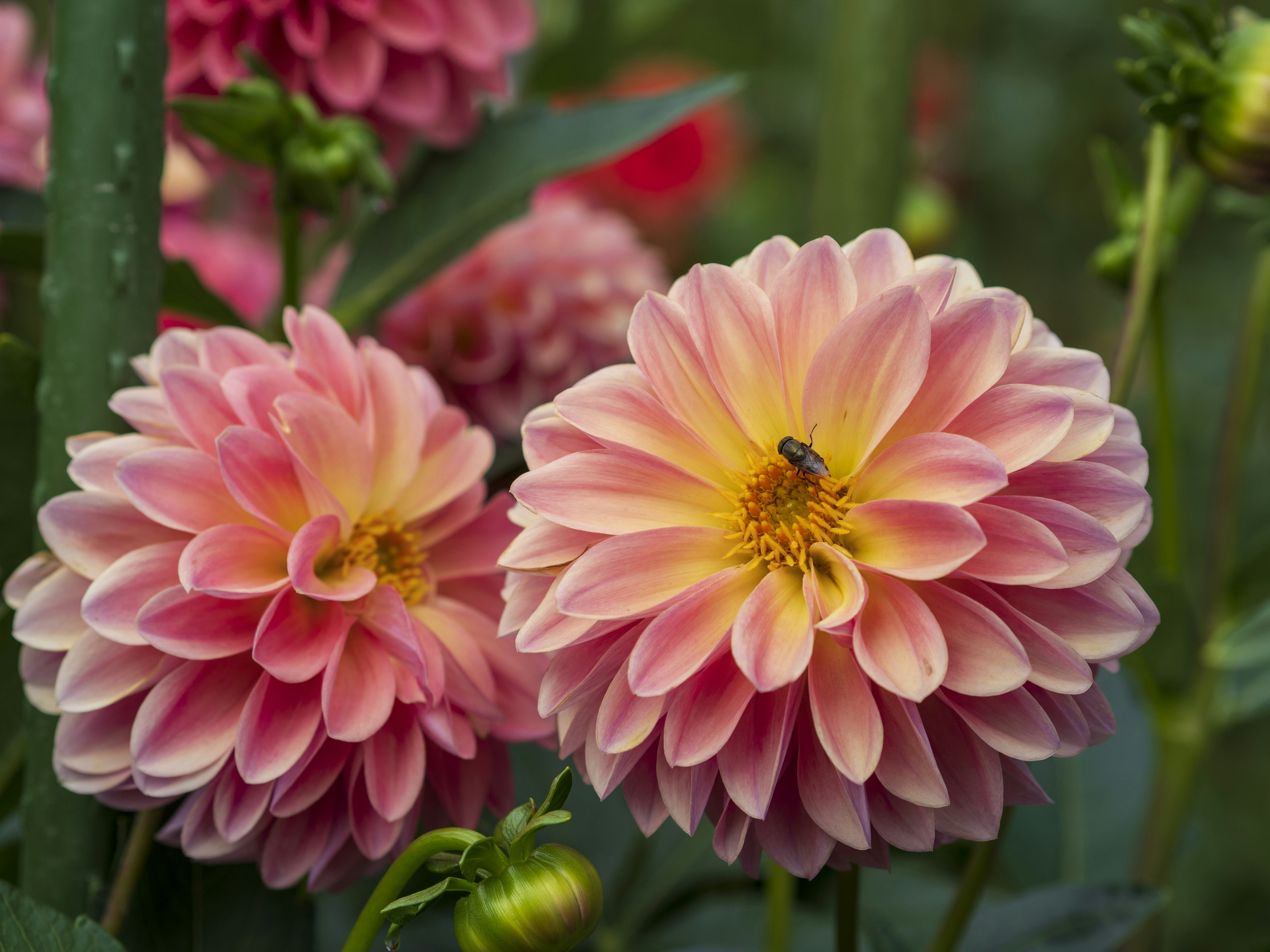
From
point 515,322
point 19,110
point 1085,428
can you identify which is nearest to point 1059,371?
point 1085,428

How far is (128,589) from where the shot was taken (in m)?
0.29

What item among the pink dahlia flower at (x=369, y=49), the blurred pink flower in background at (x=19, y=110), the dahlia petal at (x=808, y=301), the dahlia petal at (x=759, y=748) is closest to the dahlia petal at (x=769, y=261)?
the dahlia petal at (x=808, y=301)

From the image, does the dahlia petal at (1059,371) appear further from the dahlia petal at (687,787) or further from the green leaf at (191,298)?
the green leaf at (191,298)

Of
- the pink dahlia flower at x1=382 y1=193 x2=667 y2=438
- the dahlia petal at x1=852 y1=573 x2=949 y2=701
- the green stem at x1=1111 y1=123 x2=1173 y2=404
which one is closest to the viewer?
the dahlia petal at x1=852 y1=573 x2=949 y2=701

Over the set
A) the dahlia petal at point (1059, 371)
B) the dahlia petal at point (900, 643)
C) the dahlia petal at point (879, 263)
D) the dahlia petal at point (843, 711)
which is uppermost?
the dahlia petal at point (879, 263)

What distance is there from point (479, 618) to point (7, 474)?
7.4 inches

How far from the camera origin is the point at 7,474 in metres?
0.39

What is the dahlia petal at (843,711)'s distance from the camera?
0.80 feet

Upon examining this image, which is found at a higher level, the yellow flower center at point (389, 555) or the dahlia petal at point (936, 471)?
the dahlia petal at point (936, 471)

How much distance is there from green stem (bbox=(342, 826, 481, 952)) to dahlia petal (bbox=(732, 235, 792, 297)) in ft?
0.53

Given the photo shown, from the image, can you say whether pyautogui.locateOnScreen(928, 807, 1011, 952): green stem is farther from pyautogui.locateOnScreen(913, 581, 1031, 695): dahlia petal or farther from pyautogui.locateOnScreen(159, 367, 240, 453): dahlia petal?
pyautogui.locateOnScreen(159, 367, 240, 453): dahlia petal

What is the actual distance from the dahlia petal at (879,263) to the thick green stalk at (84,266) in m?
0.22

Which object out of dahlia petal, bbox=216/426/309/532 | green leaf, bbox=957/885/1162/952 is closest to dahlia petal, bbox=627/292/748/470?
dahlia petal, bbox=216/426/309/532

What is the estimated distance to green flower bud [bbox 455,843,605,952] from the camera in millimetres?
254
